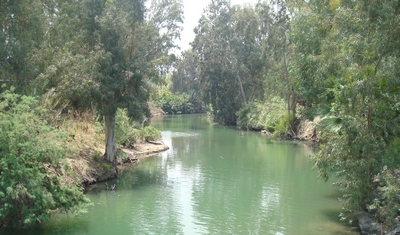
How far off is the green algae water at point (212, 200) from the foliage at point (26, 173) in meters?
1.14

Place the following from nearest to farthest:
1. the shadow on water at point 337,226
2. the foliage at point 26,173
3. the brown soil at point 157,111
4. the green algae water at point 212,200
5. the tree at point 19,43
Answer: the foliage at point 26,173, the shadow on water at point 337,226, the green algae water at point 212,200, the tree at point 19,43, the brown soil at point 157,111

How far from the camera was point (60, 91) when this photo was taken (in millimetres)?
15758

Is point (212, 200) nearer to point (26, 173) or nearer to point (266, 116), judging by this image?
point (26, 173)

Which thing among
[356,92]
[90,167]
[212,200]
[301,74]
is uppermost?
[301,74]

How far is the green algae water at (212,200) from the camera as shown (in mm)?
12000

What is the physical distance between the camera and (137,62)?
57.0ft

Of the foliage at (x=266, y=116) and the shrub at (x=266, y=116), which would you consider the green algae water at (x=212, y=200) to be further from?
the shrub at (x=266, y=116)

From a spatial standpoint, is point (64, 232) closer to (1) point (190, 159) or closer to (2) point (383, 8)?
(2) point (383, 8)

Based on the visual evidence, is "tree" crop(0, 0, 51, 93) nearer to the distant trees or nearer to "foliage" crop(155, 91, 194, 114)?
the distant trees

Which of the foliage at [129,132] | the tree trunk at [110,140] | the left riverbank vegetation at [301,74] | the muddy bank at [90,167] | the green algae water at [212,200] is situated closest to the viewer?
the left riverbank vegetation at [301,74]

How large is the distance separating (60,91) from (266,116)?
1120 inches

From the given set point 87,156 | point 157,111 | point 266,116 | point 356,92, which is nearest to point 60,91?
point 87,156

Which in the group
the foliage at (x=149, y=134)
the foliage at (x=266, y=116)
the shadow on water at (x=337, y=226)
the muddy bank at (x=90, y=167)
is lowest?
the shadow on water at (x=337, y=226)

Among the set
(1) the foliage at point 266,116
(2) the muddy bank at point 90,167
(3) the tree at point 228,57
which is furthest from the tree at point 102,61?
(3) the tree at point 228,57
